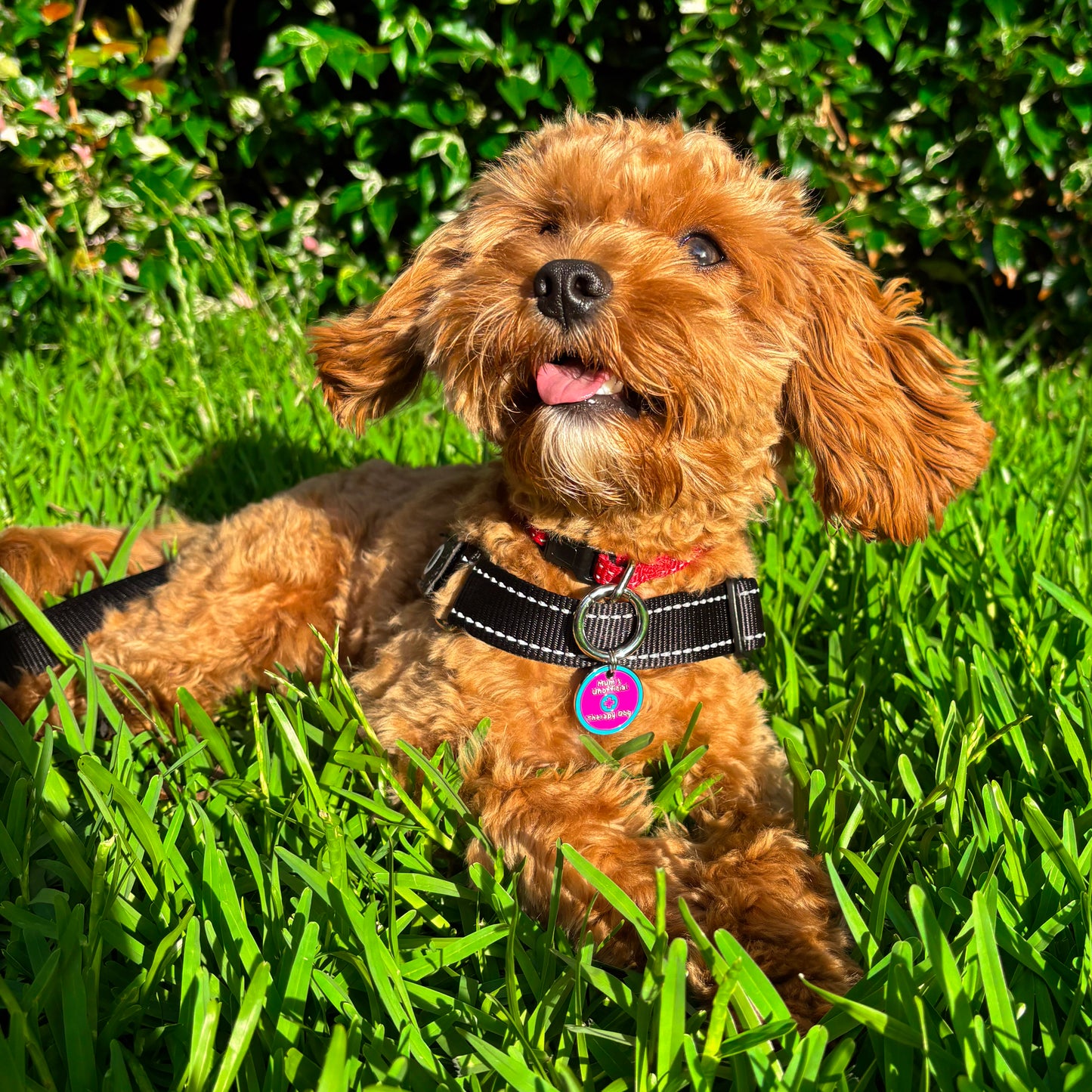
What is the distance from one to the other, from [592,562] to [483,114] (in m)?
3.59

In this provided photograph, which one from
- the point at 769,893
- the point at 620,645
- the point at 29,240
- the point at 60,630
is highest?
the point at 620,645

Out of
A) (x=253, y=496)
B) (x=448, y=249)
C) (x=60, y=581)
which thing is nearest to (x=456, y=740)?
(x=448, y=249)

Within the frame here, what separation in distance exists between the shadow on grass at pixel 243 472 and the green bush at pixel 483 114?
1179mm

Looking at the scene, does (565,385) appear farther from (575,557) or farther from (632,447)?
(575,557)

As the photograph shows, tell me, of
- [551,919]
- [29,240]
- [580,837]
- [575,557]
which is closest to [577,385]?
[575,557]

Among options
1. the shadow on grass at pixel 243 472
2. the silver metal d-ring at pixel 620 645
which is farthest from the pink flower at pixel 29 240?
the silver metal d-ring at pixel 620 645

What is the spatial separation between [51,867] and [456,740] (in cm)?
73

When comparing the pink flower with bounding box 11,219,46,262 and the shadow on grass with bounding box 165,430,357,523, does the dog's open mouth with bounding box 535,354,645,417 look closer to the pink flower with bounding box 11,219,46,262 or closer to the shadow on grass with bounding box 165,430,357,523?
the shadow on grass with bounding box 165,430,357,523

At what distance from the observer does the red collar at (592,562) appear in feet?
6.91

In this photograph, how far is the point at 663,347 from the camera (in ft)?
6.14

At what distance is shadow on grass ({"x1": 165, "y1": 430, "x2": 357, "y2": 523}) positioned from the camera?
365cm

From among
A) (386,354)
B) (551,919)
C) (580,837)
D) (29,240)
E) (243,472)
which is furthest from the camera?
(29,240)

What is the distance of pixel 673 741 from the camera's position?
2.08 m

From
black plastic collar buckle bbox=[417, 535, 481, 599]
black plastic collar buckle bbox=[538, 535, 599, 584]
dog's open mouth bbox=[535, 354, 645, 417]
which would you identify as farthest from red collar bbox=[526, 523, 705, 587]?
Result: dog's open mouth bbox=[535, 354, 645, 417]
